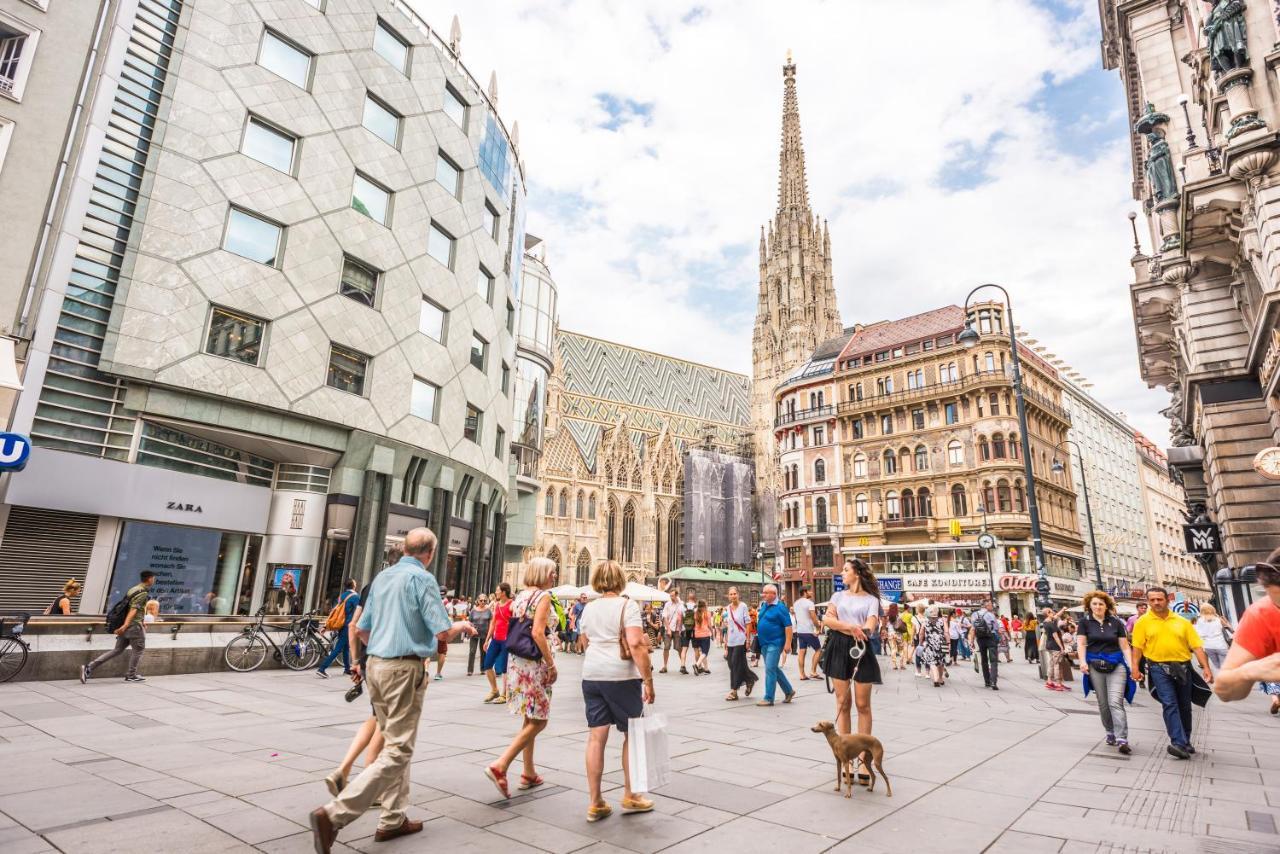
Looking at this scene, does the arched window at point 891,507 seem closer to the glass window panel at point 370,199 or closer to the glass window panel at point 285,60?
the glass window panel at point 370,199

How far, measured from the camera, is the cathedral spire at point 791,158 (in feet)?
297

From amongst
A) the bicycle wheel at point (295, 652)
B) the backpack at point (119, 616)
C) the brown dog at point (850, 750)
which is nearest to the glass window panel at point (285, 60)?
the backpack at point (119, 616)

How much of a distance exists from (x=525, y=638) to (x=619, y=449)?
74869 mm

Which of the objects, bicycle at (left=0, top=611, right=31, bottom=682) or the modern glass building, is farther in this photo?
the modern glass building

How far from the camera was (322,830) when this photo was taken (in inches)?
142

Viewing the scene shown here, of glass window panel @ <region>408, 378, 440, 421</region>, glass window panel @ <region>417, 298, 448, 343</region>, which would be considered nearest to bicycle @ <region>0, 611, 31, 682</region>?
glass window panel @ <region>408, 378, 440, 421</region>

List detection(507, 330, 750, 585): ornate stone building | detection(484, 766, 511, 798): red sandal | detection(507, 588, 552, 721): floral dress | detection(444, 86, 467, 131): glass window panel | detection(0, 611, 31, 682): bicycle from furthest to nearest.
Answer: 1. detection(507, 330, 750, 585): ornate stone building
2. detection(444, 86, 467, 131): glass window panel
3. detection(0, 611, 31, 682): bicycle
4. detection(507, 588, 552, 721): floral dress
5. detection(484, 766, 511, 798): red sandal

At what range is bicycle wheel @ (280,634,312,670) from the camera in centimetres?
1400

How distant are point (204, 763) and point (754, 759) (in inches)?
199

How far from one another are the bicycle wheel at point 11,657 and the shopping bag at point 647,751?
1132cm

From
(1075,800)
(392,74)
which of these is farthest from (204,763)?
(392,74)

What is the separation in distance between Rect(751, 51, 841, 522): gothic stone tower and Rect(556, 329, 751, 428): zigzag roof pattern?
14903mm

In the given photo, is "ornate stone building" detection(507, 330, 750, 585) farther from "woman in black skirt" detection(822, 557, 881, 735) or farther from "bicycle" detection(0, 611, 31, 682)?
"woman in black skirt" detection(822, 557, 881, 735)

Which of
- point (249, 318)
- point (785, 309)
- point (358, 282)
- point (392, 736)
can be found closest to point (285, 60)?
point (358, 282)
